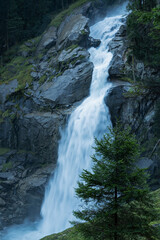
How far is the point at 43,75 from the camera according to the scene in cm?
2766

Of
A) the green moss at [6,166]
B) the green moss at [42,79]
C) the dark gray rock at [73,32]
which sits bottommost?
the green moss at [6,166]

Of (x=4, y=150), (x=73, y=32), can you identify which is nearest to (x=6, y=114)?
(x=4, y=150)

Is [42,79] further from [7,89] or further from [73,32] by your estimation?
[73,32]

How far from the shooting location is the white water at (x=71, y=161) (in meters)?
19.0

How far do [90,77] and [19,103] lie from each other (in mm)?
9106

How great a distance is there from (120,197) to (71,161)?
1500cm

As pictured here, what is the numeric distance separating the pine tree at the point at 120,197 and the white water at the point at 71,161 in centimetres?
1353

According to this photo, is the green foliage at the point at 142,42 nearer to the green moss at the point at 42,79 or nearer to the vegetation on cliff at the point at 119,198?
the green moss at the point at 42,79

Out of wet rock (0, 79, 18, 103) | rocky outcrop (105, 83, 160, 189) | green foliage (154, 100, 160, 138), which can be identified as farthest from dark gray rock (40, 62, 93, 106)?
green foliage (154, 100, 160, 138)

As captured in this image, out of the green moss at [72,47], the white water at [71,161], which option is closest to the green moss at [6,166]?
the white water at [71,161]

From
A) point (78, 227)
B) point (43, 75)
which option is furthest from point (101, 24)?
point (78, 227)

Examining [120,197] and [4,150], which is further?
[4,150]

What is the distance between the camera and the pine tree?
5234 millimetres

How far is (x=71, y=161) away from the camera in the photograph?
66.7ft
